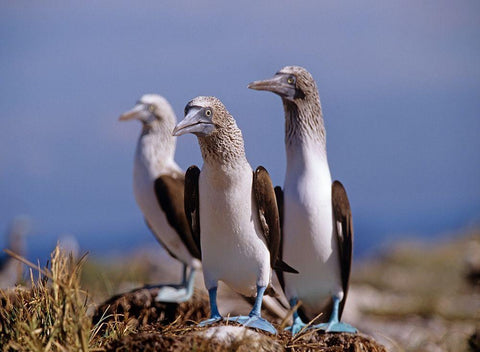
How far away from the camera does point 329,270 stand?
15.8ft

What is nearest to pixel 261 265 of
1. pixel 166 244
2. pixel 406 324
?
pixel 166 244

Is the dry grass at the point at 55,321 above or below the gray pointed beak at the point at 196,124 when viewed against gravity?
below

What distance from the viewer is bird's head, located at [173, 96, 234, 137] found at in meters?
3.80

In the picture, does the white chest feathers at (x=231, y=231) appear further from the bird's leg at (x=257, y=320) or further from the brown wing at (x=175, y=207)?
the brown wing at (x=175, y=207)

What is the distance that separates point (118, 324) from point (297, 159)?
175cm

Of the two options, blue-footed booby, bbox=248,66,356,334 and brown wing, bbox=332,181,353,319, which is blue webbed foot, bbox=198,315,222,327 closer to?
blue-footed booby, bbox=248,66,356,334

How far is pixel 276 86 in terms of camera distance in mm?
4664

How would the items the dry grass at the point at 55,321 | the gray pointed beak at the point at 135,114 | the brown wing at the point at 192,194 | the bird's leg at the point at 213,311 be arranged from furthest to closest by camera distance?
the gray pointed beak at the point at 135,114 → the brown wing at the point at 192,194 → the bird's leg at the point at 213,311 → the dry grass at the point at 55,321

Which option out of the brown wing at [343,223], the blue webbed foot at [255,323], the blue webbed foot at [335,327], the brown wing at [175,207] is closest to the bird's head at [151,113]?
the brown wing at [175,207]

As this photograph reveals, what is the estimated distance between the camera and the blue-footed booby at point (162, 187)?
6094 millimetres

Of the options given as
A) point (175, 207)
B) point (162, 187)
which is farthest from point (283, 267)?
point (162, 187)

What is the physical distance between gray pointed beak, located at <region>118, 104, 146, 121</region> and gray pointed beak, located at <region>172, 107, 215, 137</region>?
2765mm

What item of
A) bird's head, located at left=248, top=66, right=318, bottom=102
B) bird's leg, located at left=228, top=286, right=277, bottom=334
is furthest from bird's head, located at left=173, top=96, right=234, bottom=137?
bird's leg, located at left=228, top=286, right=277, bottom=334

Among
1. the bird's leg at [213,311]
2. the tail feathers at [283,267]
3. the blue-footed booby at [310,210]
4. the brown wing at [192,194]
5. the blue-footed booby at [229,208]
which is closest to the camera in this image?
the blue-footed booby at [229,208]
